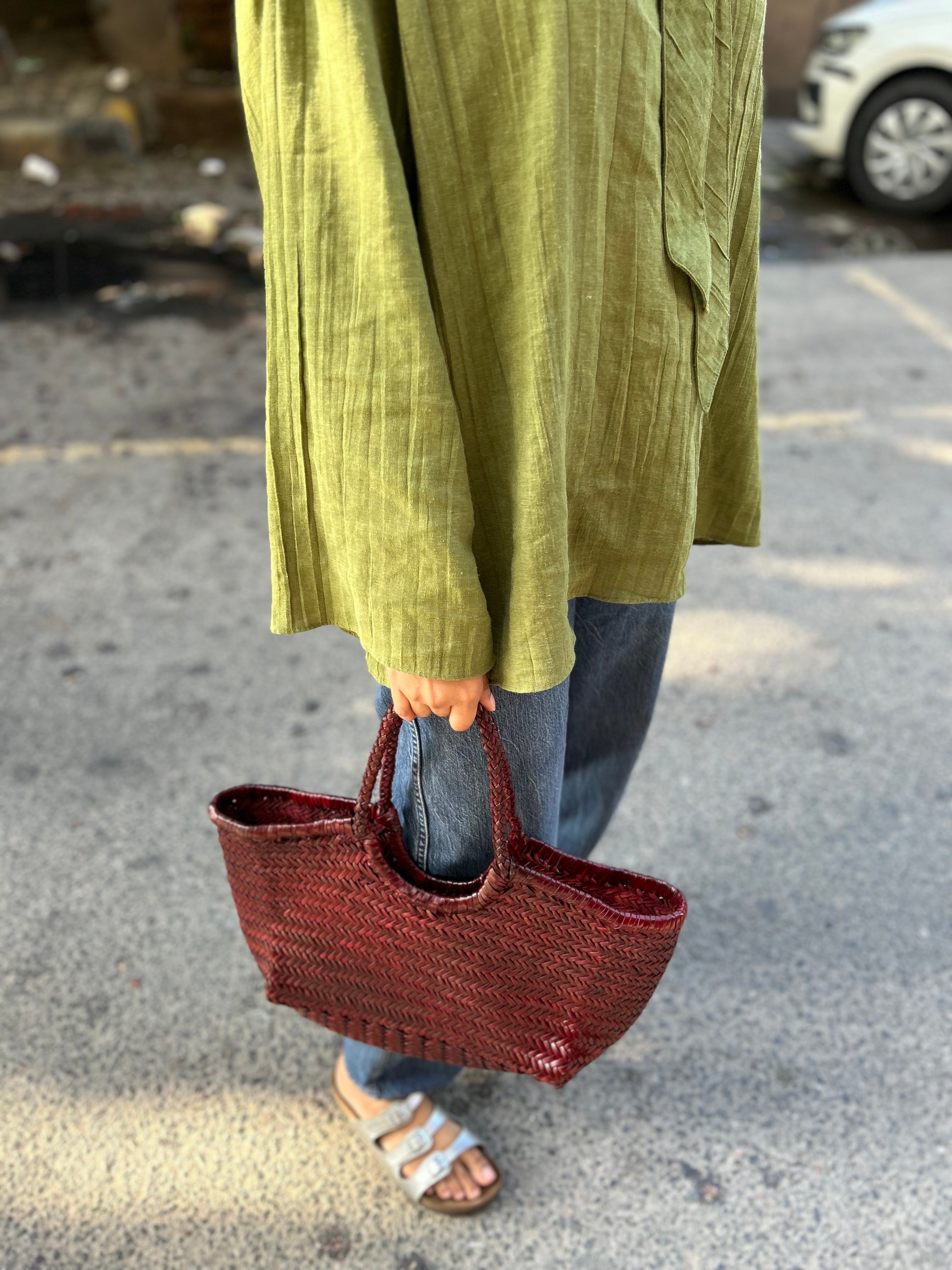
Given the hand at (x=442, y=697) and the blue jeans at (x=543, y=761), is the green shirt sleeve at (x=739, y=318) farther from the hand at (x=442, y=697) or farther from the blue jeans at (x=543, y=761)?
the hand at (x=442, y=697)

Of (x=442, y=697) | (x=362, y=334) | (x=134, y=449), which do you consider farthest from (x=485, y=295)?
(x=134, y=449)

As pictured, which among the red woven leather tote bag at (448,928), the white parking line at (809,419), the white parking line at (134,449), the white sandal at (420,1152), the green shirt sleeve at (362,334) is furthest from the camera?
the white parking line at (809,419)

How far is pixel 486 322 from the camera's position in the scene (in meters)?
1.03

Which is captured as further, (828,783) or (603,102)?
(828,783)

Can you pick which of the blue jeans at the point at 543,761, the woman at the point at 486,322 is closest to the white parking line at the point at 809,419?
the blue jeans at the point at 543,761

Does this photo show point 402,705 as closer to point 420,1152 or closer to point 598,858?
point 420,1152

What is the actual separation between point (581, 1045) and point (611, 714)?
1.57ft

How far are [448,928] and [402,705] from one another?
0.99 feet

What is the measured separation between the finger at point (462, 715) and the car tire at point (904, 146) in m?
6.32

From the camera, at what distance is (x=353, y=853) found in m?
1.26

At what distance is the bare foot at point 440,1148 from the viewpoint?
160cm

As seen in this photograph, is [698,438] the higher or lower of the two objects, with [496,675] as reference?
higher

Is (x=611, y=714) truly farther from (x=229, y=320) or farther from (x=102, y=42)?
(x=102, y=42)

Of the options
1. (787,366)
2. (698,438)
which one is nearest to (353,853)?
(698,438)
